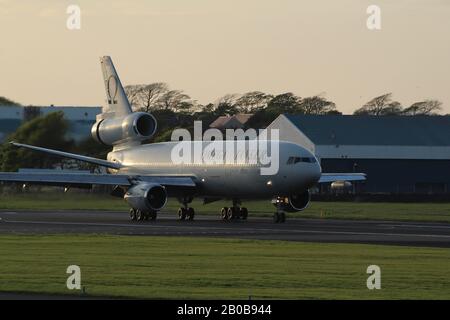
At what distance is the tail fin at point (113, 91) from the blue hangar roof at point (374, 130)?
175 ft

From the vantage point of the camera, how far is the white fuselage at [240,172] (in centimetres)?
5856

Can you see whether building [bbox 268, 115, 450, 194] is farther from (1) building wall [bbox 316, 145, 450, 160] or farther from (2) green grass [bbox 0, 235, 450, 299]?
(2) green grass [bbox 0, 235, 450, 299]

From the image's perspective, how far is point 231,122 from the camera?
14062cm

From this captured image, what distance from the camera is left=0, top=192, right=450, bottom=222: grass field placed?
67062 millimetres

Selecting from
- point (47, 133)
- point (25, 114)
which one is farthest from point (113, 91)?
point (25, 114)

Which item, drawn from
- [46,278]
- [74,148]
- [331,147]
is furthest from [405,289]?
[331,147]

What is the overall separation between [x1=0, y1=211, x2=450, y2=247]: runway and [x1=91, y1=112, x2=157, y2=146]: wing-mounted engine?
6.69 meters

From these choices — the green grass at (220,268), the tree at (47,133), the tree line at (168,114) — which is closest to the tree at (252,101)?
the tree line at (168,114)

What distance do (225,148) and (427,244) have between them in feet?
76.0

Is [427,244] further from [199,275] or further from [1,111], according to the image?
[1,111]

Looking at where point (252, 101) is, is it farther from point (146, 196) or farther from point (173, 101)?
point (146, 196)

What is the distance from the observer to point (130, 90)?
150875 millimetres

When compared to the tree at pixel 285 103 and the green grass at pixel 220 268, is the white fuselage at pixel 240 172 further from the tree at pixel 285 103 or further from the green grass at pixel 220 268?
the tree at pixel 285 103

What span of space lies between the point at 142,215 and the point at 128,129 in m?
10.6
